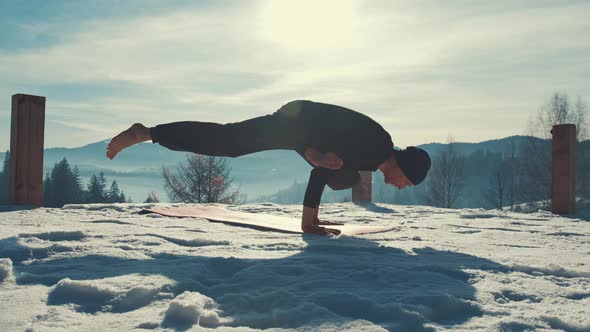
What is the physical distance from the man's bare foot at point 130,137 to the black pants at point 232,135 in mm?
79

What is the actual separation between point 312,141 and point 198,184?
24.5m

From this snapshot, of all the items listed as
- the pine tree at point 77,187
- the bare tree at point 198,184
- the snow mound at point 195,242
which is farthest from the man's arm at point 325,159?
the pine tree at point 77,187

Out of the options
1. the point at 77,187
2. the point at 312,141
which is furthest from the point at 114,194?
the point at 312,141

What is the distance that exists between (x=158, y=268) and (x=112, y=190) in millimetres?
44383

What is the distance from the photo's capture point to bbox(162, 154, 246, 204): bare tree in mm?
26766

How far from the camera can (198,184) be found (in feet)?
90.9

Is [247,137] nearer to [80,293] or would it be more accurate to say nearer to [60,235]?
[60,235]

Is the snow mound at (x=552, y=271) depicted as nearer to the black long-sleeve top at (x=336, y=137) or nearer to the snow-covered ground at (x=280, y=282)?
the snow-covered ground at (x=280, y=282)

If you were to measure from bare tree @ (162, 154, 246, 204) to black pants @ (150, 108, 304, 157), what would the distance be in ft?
74.8

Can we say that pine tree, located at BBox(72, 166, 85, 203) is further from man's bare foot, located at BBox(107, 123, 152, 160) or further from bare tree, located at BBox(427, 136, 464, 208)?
man's bare foot, located at BBox(107, 123, 152, 160)

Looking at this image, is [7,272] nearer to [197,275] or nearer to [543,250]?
[197,275]

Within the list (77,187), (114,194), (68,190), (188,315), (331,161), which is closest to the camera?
(188,315)

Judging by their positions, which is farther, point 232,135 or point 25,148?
point 25,148

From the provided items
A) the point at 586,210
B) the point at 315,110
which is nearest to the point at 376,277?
the point at 315,110
